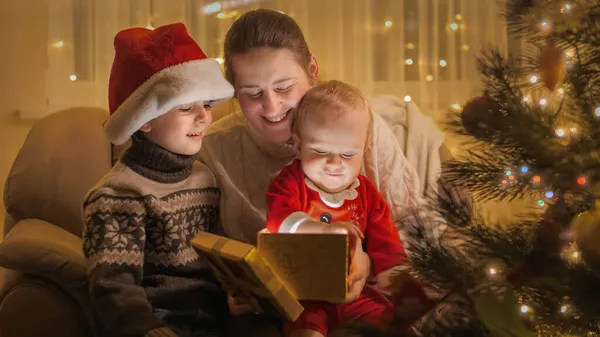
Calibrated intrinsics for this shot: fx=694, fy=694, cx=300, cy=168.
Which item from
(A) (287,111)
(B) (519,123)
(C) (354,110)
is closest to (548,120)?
(B) (519,123)

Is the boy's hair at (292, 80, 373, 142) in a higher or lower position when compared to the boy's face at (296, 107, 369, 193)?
higher

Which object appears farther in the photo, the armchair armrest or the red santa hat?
the armchair armrest

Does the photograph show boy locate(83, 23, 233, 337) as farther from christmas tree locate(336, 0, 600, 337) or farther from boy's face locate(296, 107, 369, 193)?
christmas tree locate(336, 0, 600, 337)

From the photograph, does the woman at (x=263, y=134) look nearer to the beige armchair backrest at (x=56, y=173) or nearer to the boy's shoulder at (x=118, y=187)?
the boy's shoulder at (x=118, y=187)

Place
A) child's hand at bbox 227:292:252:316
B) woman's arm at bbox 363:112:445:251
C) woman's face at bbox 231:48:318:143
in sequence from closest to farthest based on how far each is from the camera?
child's hand at bbox 227:292:252:316 < woman's face at bbox 231:48:318:143 < woman's arm at bbox 363:112:445:251

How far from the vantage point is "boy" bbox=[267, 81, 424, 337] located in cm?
137

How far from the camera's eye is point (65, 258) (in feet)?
5.11

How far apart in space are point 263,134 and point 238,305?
42 cm

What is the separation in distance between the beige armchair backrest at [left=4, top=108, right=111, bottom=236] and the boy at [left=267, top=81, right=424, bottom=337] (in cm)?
75

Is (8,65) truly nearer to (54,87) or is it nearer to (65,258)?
(54,87)

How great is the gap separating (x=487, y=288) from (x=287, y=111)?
2.74ft

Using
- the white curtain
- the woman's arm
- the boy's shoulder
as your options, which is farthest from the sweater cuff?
the white curtain

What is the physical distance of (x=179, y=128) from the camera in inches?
57.7

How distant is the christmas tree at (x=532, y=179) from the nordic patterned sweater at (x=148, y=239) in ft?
2.12
